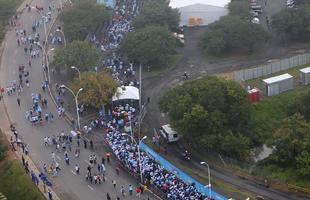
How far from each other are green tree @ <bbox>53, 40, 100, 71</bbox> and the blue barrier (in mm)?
19265

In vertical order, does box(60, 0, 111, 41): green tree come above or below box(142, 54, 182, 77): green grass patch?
above

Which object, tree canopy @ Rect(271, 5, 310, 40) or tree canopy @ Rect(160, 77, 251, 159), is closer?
tree canopy @ Rect(160, 77, 251, 159)

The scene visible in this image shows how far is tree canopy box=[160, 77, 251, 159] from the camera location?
210ft

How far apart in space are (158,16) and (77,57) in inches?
735

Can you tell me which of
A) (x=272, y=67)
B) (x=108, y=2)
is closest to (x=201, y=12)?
(x=108, y=2)

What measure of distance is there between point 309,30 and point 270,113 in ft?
60.7

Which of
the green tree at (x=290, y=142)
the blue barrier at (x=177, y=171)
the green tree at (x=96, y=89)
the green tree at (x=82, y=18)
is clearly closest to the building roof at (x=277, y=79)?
the green tree at (x=290, y=142)

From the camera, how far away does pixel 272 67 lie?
82.9 metres

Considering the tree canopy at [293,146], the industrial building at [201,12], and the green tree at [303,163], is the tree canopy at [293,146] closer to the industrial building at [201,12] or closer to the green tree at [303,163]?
the green tree at [303,163]

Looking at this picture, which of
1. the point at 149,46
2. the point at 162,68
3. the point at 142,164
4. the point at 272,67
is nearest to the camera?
the point at 142,164

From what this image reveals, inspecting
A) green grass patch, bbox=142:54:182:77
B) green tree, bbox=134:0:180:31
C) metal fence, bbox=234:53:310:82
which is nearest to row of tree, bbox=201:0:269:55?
green grass patch, bbox=142:54:182:77

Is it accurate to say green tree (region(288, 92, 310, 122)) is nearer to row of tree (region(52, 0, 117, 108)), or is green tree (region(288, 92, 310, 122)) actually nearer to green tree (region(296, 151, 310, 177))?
green tree (region(296, 151, 310, 177))

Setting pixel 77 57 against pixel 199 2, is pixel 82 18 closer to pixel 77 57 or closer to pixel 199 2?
pixel 77 57

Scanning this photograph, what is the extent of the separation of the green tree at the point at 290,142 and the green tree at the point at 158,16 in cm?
3679
